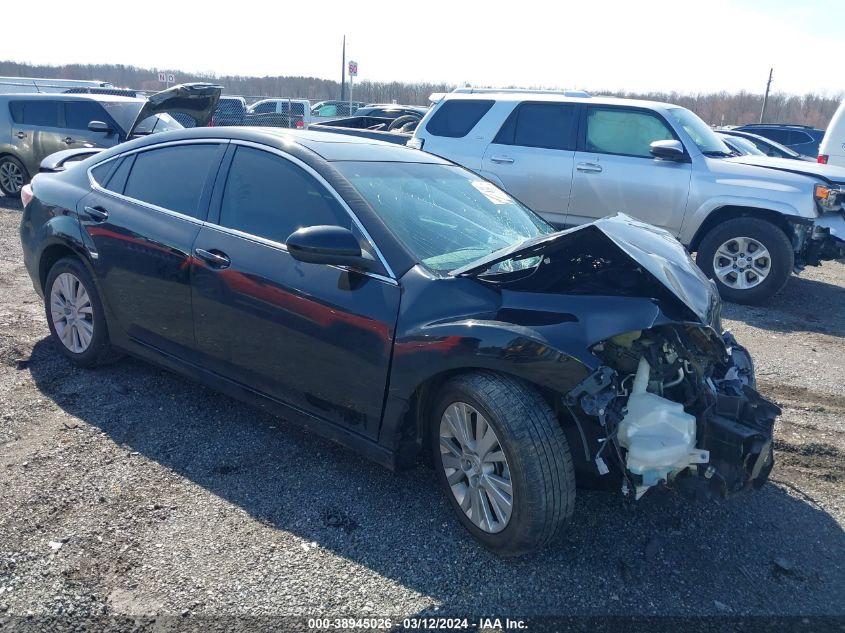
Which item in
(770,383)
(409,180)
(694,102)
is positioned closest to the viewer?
(409,180)

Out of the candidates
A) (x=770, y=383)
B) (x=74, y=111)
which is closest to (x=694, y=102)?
(x=74, y=111)

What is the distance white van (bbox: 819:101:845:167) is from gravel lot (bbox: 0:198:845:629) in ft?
32.8

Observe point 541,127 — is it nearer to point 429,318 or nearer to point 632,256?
point 632,256

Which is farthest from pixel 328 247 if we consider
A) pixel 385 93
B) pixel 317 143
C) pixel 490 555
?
pixel 385 93

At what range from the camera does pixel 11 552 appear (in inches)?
116

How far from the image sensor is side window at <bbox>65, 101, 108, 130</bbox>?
12.3 metres

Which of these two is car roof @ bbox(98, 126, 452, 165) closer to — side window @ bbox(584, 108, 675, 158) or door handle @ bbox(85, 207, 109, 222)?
door handle @ bbox(85, 207, 109, 222)

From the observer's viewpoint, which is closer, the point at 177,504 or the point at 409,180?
the point at 177,504

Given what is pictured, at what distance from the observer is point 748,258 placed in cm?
771

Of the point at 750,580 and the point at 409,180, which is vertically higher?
the point at 409,180

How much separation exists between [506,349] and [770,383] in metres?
3.26

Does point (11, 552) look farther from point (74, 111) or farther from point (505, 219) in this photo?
point (74, 111)

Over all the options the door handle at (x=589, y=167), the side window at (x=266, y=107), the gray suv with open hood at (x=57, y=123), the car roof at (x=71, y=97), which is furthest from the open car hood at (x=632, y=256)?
the side window at (x=266, y=107)

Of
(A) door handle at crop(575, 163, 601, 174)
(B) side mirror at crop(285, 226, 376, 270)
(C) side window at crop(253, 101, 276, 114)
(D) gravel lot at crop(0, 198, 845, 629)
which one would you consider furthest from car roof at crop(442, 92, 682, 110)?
(C) side window at crop(253, 101, 276, 114)
